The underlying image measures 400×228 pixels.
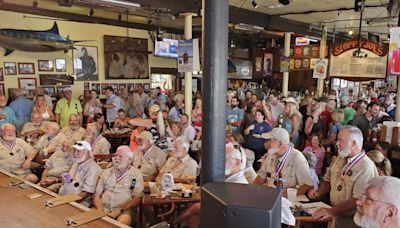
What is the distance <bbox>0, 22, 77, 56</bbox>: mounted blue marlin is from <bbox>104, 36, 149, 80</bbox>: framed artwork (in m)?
1.29

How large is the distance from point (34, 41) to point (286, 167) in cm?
802

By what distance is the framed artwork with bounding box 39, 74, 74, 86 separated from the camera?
9816mm

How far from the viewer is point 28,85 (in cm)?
955

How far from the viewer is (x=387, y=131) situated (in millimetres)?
6273

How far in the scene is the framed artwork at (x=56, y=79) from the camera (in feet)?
32.2

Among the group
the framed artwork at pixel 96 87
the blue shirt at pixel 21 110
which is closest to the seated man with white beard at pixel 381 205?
the blue shirt at pixel 21 110

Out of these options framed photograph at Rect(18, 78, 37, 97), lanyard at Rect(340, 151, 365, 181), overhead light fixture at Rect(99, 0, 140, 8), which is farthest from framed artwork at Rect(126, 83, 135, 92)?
lanyard at Rect(340, 151, 365, 181)

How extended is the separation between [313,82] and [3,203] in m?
14.5

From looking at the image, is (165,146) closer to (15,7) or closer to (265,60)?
(15,7)

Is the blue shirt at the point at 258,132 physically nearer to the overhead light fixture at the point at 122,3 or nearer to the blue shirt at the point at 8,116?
the overhead light fixture at the point at 122,3

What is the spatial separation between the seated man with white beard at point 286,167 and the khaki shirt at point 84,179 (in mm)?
2052

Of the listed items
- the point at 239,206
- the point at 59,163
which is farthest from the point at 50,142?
the point at 239,206

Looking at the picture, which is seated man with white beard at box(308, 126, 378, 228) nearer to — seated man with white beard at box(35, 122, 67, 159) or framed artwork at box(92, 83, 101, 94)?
seated man with white beard at box(35, 122, 67, 159)

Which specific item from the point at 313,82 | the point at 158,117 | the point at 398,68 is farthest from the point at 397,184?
the point at 313,82
